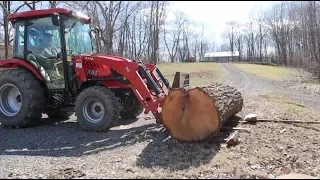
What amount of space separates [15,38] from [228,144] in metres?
5.87

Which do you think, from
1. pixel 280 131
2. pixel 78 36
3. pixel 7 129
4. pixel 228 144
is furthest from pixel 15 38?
pixel 280 131

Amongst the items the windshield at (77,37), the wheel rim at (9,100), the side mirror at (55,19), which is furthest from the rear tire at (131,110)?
the side mirror at (55,19)

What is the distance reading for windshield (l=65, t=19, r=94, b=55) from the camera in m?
8.96

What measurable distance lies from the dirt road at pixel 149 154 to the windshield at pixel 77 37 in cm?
191

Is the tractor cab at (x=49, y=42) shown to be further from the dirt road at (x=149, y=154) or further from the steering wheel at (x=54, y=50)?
the dirt road at (x=149, y=154)

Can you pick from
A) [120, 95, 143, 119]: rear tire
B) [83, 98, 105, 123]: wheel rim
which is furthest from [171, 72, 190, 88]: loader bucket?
[83, 98, 105, 123]: wheel rim

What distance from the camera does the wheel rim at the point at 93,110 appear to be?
27.2ft

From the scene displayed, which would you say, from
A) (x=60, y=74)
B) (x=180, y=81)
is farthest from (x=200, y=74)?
(x=60, y=74)

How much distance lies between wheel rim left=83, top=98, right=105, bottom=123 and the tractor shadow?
0.33m

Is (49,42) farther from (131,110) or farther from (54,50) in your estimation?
(131,110)

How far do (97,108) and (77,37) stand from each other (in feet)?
6.57

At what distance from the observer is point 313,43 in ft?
101

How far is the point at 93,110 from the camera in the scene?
27.7 ft

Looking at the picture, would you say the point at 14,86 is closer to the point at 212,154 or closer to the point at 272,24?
the point at 212,154
